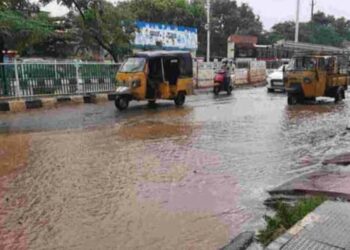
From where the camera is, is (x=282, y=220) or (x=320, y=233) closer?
(x=320, y=233)

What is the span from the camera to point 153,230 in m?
5.29

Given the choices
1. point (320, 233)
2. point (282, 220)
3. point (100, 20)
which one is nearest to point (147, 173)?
point (282, 220)

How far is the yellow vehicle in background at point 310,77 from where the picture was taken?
1853 cm

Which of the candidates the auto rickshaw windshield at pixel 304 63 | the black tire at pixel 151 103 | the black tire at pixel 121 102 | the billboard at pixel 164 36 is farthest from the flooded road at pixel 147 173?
the billboard at pixel 164 36

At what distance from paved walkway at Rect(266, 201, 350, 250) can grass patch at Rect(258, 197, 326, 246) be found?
4.5 inches

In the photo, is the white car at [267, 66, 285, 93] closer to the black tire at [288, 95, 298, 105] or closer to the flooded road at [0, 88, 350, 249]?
the black tire at [288, 95, 298, 105]

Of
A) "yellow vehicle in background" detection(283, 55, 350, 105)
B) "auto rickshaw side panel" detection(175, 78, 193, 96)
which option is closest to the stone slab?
"auto rickshaw side panel" detection(175, 78, 193, 96)

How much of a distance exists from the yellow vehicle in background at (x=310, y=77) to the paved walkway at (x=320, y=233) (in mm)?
Result: 14019

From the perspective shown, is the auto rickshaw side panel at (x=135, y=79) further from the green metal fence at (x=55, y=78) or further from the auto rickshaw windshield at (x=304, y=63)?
the auto rickshaw windshield at (x=304, y=63)

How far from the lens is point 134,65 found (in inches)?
683

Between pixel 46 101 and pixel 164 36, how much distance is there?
54.8 feet

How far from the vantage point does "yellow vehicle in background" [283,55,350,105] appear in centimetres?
1853

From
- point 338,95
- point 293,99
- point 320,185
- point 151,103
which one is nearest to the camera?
point 320,185

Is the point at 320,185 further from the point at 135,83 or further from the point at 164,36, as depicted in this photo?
the point at 164,36
